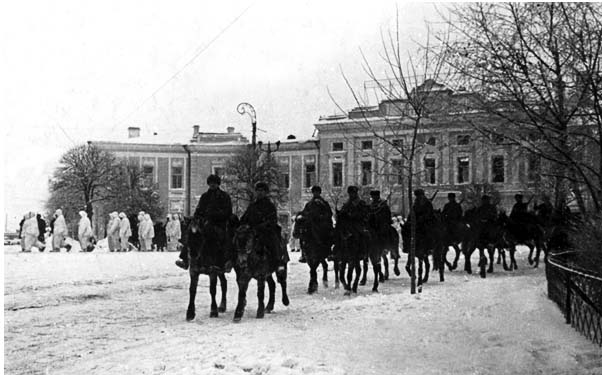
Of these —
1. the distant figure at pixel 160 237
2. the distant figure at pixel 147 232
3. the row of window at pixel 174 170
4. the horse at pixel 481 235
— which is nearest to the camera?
the horse at pixel 481 235

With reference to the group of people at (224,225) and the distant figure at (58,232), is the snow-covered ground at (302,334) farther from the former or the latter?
the distant figure at (58,232)

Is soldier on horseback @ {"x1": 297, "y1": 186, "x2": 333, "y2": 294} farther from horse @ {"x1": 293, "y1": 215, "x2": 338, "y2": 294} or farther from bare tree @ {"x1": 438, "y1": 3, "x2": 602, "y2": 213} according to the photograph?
bare tree @ {"x1": 438, "y1": 3, "x2": 602, "y2": 213}

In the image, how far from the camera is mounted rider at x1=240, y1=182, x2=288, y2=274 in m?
9.06

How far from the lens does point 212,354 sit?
6668 millimetres

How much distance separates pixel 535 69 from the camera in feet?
35.5

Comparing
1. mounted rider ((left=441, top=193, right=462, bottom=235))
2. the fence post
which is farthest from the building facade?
the fence post

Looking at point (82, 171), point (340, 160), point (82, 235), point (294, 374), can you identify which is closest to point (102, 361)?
point (294, 374)

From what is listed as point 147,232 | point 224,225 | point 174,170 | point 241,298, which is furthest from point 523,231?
point 174,170

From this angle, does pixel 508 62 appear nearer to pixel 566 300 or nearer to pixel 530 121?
pixel 530 121

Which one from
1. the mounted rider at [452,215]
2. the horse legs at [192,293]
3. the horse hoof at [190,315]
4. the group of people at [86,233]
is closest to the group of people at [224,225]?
the horse legs at [192,293]

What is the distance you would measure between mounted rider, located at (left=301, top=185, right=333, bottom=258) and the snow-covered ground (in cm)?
87

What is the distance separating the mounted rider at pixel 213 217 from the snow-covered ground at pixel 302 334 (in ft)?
3.43

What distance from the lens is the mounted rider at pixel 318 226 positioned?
1212 cm

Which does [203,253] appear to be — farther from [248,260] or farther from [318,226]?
[318,226]
